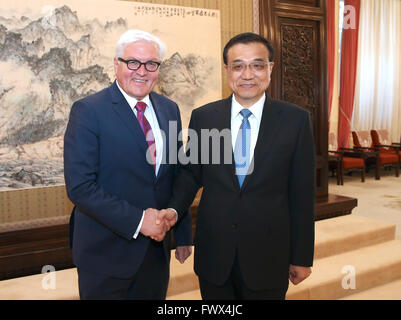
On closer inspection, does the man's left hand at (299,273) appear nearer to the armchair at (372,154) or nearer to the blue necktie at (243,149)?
the blue necktie at (243,149)

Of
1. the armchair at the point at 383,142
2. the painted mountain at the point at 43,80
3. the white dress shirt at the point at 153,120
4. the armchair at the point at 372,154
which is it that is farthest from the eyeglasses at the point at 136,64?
the armchair at the point at 383,142

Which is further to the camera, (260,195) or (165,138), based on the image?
(165,138)

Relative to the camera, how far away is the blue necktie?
1683 mm

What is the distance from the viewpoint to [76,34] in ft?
12.3

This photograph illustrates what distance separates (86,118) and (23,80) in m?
2.32

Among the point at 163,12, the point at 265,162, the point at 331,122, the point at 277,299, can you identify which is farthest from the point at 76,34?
the point at 331,122

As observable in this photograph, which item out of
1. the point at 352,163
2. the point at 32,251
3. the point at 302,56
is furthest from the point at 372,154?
the point at 32,251

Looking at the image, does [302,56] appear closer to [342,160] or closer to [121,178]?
[121,178]

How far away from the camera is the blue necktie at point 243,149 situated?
5.52ft

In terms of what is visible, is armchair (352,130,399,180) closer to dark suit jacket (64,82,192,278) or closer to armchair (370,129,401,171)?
armchair (370,129,401,171)

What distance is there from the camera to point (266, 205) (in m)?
1.66

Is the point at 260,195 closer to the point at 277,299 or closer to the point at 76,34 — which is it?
the point at 277,299

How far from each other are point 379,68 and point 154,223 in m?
10.4

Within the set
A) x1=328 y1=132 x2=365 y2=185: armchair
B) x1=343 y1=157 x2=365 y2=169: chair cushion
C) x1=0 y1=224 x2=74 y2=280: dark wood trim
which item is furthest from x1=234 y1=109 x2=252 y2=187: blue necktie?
x1=343 y1=157 x2=365 y2=169: chair cushion
